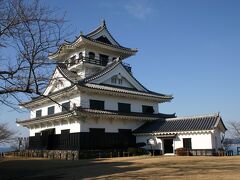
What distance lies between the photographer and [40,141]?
112 ft

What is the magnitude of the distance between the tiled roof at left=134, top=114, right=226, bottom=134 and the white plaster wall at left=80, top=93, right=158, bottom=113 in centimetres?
255

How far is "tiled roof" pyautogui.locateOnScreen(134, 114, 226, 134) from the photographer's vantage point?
88.1 feet

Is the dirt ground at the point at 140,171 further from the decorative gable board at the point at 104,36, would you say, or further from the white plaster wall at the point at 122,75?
the decorative gable board at the point at 104,36

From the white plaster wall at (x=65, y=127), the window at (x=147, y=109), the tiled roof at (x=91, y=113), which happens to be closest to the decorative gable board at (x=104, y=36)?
the window at (x=147, y=109)

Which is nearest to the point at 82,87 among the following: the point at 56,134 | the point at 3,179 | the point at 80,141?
the point at 80,141

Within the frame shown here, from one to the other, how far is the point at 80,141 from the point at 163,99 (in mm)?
13225

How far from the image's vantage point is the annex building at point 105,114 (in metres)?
27.8

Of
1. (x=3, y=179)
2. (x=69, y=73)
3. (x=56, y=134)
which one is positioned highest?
(x=69, y=73)

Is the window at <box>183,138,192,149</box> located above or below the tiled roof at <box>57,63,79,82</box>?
below

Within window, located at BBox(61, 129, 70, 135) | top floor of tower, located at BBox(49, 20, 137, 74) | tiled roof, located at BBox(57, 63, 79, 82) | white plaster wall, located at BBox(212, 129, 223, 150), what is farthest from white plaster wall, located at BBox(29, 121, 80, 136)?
white plaster wall, located at BBox(212, 129, 223, 150)

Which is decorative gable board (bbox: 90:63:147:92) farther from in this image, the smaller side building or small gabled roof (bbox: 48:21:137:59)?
the smaller side building

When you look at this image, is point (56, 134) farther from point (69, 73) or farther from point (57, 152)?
point (69, 73)

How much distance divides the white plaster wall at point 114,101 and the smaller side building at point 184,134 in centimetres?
279

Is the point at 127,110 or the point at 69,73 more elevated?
the point at 69,73
